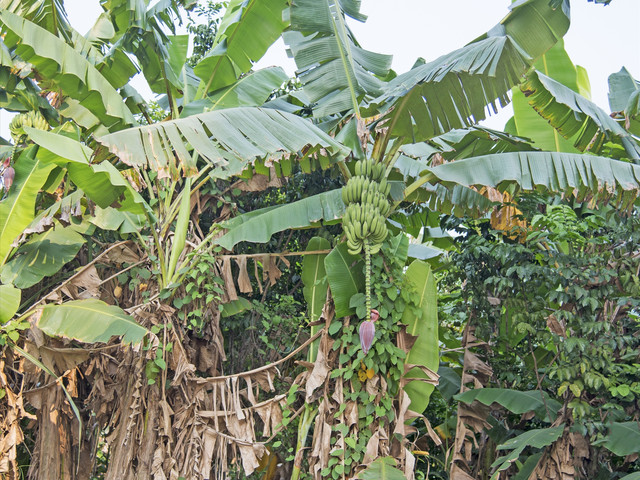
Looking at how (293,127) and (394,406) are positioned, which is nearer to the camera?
(293,127)

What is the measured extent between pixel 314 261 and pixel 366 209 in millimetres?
1482

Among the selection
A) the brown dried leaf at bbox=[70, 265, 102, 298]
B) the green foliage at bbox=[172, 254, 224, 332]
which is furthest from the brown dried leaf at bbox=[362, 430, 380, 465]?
the brown dried leaf at bbox=[70, 265, 102, 298]

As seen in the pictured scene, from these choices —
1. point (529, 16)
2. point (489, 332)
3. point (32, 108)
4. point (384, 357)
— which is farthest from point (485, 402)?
point (32, 108)

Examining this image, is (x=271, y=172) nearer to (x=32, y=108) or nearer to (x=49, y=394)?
(x=32, y=108)

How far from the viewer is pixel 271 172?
543cm

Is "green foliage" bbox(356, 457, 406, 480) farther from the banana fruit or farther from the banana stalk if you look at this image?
the banana stalk

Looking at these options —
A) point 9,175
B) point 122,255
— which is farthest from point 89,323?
point 9,175

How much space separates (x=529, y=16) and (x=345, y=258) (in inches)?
95.6

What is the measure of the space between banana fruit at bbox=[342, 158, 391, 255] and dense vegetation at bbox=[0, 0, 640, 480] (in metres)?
0.02

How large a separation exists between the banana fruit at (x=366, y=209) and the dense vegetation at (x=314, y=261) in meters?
0.02

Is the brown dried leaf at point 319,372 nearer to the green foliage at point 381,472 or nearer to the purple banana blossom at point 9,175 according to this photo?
the green foliage at point 381,472

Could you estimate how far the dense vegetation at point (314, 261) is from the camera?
437 cm

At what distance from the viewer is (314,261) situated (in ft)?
18.5

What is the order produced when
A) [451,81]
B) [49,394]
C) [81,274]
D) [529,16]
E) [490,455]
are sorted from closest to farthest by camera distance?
[451,81] < [529,16] < [81,274] < [49,394] < [490,455]
